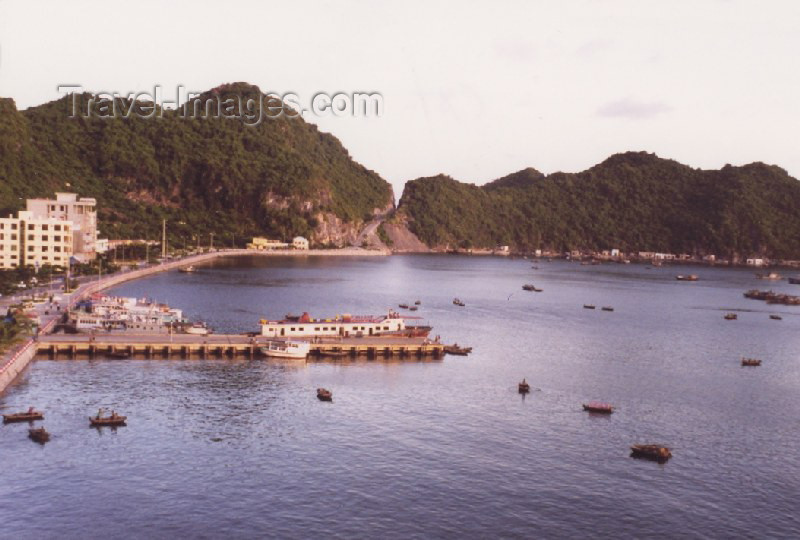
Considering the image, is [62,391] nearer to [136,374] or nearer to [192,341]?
[136,374]

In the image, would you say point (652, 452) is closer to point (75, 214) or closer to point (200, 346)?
point (200, 346)

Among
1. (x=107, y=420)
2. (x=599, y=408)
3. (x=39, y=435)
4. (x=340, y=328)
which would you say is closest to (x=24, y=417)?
(x=39, y=435)

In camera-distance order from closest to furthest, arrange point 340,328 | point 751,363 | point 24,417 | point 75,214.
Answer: point 24,417
point 340,328
point 751,363
point 75,214

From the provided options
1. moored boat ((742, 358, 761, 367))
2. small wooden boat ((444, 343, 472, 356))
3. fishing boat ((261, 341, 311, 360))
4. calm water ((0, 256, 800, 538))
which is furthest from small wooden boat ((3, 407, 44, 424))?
moored boat ((742, 358, 761, 367))

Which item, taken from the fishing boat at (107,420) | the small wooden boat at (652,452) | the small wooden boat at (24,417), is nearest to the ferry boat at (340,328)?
the fishing boat at (107,420)

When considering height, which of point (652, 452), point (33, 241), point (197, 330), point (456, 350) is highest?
point (33, 241)

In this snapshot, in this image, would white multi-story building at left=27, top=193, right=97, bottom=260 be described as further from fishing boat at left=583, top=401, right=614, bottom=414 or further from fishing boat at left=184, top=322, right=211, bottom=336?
fishing boat at left=583, top=401, right=614, bottom=414
